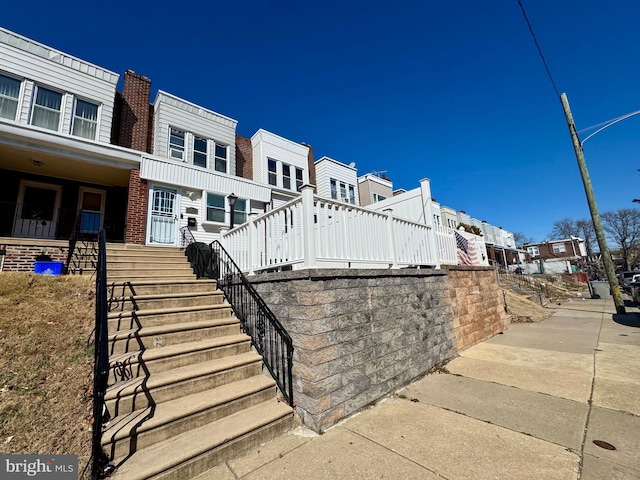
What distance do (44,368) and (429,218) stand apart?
7182 millimetres

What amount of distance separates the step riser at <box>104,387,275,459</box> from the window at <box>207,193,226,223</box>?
30.0 ft

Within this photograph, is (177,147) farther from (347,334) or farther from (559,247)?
(559,247)

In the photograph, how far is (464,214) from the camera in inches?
1379

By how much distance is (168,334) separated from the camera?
3971 mm

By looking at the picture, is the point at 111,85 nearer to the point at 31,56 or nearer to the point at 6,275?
the point at 31,56

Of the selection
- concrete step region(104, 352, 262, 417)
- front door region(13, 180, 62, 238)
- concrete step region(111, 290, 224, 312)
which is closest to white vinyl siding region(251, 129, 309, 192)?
front door region(13, 180, 62, 238)

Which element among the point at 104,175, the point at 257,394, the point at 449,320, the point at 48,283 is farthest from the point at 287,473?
the point at 104,175

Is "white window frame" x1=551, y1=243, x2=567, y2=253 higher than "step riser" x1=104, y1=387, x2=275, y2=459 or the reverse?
higher

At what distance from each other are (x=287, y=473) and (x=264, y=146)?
15.0 m

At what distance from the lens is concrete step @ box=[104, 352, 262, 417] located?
2885 millimetres

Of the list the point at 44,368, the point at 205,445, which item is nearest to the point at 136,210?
the point at 44,368

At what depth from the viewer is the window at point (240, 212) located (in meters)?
12.2

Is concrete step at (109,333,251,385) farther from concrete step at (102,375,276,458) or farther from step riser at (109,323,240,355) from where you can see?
concrete step at (102,375,276,458)

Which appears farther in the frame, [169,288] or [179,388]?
[169,288]
